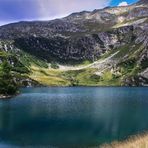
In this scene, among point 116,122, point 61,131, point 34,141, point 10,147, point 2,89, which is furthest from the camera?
point 2,89

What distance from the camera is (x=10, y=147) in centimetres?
6550

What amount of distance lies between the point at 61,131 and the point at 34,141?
12.7 m

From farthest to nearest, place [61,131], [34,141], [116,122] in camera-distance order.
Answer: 1. [116,122]
2. [61,131]
3. [34,141]

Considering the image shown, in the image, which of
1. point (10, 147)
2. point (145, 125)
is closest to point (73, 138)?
point (10, 147)

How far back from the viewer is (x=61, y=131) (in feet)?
268

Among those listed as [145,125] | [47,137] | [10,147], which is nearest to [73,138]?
[47,137]

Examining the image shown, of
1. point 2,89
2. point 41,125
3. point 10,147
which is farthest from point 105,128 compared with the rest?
point 2,89

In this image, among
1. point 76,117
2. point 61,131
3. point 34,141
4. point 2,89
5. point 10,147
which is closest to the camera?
point 10,147

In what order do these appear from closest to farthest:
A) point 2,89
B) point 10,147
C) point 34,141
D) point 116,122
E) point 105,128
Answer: point 10,147, point 34,141, point 105,128, point 116,122, point 2,89

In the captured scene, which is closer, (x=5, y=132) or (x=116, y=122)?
(x=5, y=132)

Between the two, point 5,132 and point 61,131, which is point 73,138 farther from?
point 5,132

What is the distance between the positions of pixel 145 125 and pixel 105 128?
11451mm

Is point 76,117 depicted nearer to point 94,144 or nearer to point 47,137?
point 47,137

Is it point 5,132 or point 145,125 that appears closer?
point 5,132
